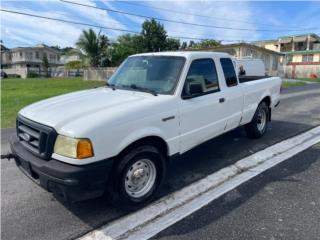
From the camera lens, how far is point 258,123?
6133 millimetres

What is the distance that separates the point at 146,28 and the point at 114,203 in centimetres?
4401

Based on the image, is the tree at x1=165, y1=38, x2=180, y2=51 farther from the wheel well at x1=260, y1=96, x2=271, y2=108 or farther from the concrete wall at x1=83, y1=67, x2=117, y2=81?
the wheel well at x1=260, y1=96, x2=271, y2=108

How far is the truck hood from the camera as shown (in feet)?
9.98

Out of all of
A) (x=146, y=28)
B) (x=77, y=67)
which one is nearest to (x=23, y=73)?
(x=77, y=67)

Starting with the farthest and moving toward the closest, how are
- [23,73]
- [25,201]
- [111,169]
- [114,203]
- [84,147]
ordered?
1. [23,73]
2. [25,201]
3. [114,203]
4. [111,169]
5. [84,147]

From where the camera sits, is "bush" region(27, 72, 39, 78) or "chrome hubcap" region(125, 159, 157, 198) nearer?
"chrome hubcap" region(125, 159, 157, 198)

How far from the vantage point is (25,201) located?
11.7 feet

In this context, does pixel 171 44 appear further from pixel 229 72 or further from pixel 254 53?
pixel 229 72

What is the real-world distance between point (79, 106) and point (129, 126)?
2.54ft

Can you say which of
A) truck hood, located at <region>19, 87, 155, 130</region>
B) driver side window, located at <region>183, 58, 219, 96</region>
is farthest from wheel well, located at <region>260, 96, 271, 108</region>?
truck hood, located at <region>19, 87, 155, 130</region>

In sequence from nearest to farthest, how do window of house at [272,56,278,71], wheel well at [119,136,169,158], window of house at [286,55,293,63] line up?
wheel well at [119,136,169,158] → window of house at [272,56,278,71] → window of house at [286,55,293,63]

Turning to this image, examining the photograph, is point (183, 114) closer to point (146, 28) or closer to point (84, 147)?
point (84, 147)

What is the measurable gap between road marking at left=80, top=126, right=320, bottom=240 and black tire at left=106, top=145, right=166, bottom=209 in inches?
5.4

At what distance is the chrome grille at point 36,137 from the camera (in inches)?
114
